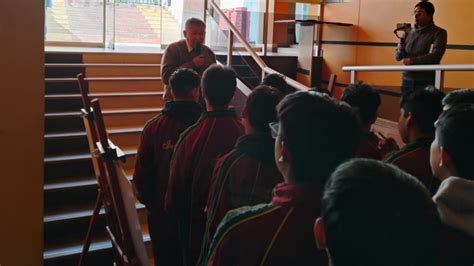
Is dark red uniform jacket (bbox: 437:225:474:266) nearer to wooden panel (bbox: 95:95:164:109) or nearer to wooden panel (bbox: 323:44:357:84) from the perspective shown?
wooden panel (bbox: 95:95:164:109)

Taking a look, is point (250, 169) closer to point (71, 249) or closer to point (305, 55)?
point (71, 249)

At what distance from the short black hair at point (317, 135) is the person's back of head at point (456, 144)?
356 mm

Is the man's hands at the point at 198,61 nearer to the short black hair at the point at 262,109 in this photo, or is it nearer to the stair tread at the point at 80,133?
the stair tread at the point at 80,133

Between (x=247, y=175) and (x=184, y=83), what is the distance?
967mm

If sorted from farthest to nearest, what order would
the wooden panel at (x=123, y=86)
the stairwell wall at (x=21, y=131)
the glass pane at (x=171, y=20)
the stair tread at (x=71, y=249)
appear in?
the glass pane at (x=171, y=20), the wooden panel at (x=123, y=86), the stair tread at (x=71, y=249), the stairwell wall at (x=21, y=131)

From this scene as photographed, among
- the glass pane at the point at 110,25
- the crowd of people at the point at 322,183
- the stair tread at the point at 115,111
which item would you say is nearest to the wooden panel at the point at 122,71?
the stair tread at the point at 115,111

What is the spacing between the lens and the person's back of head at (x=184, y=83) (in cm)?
259

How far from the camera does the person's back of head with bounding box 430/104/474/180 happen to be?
1360 mm

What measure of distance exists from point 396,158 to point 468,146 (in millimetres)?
568

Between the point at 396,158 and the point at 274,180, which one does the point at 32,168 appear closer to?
the point at 274,180

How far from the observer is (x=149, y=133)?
264 cm

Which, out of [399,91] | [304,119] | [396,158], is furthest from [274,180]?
[399,91]

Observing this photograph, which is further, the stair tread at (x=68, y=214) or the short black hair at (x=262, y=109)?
the stair tread at (x=68, y=214)

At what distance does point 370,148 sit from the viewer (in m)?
2.23
